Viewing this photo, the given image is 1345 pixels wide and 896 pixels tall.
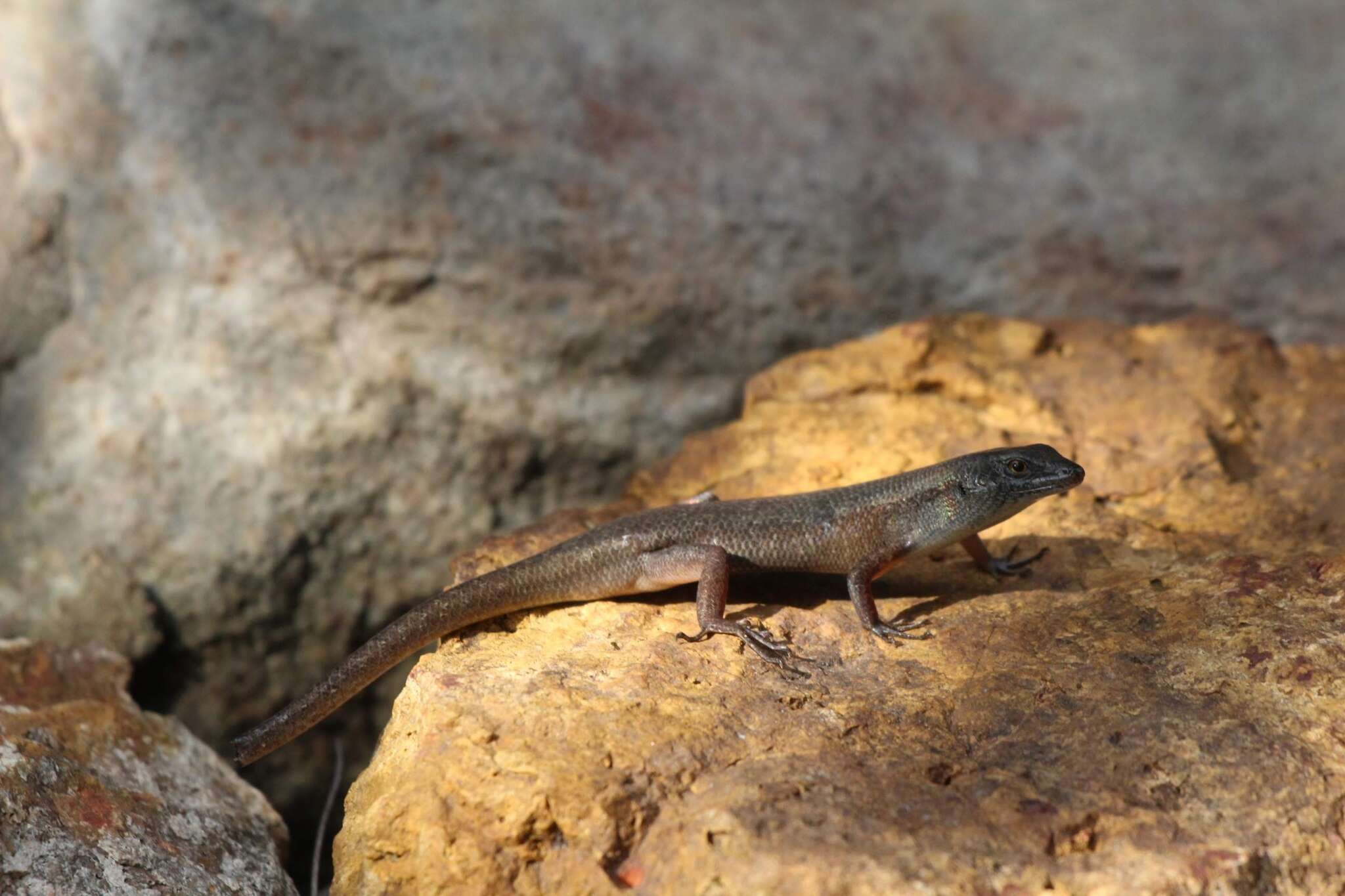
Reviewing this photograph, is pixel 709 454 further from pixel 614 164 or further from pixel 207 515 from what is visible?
pixel 207 515

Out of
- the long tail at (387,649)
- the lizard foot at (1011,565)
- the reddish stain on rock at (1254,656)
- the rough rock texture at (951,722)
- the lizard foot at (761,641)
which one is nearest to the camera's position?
the rough rock texture at (951,722)

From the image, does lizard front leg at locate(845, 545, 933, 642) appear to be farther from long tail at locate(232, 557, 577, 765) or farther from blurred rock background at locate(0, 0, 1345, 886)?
blurred rock background at locate(0, 0, 1345, 886)

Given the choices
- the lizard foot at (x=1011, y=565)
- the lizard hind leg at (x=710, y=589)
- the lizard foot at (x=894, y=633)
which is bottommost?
the lizard foot at (x=1011, y=565)

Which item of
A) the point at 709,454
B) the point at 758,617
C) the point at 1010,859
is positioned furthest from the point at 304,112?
the point at 1010,859

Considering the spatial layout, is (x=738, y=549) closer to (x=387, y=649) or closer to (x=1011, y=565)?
(x=1011, y=565)

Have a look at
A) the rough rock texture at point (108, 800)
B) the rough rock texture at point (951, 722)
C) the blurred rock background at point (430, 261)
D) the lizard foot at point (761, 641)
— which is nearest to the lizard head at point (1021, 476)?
the rough rock texture at point (951, 722)

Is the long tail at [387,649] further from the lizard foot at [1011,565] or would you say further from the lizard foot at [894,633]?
the lizard foot at [1011,565]

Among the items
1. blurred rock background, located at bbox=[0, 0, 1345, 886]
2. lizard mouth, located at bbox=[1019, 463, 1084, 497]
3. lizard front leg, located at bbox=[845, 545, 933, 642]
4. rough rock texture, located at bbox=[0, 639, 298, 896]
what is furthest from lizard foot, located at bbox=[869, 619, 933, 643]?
blurred rock background, located at bbox=[0, 0, 1345, 886]
